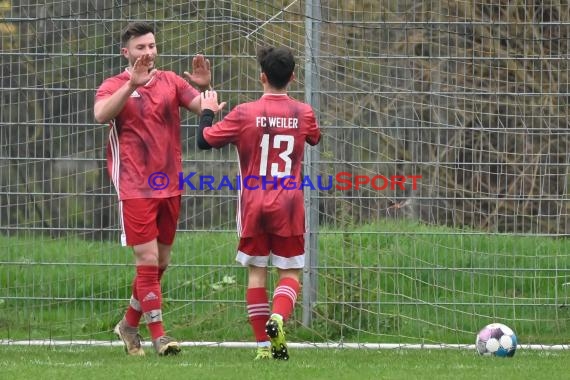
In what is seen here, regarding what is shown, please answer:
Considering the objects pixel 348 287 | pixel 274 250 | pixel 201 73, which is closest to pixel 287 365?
pixel 274 250

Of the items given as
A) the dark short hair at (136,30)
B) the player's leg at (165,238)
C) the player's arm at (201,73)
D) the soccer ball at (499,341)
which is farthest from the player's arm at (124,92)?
the soccer ball at (499,341)

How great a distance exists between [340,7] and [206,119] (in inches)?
92.1

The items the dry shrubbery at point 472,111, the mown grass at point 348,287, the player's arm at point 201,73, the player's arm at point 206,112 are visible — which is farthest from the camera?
the mown grass at point 348,287

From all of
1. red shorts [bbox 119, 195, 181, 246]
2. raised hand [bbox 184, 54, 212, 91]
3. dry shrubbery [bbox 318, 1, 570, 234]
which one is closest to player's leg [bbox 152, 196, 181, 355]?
red shorts [bbox 119, 195, 181, 246]

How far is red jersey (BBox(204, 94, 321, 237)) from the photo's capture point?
8.13m

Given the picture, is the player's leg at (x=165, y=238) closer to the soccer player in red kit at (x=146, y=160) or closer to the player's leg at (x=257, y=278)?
the soccer player in red kit at (x=146, y=160)

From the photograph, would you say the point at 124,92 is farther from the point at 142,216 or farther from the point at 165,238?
the point at 165,238

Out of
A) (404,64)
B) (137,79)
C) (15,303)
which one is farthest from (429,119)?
(15,303)

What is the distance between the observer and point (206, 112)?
27.2ft

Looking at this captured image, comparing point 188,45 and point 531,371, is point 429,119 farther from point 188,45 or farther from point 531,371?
point 531,371

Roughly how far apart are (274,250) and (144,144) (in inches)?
41.4

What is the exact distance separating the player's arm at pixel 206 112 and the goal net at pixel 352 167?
5.83ft

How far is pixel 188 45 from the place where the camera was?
10.2 meters

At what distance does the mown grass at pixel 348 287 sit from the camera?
10102mm
